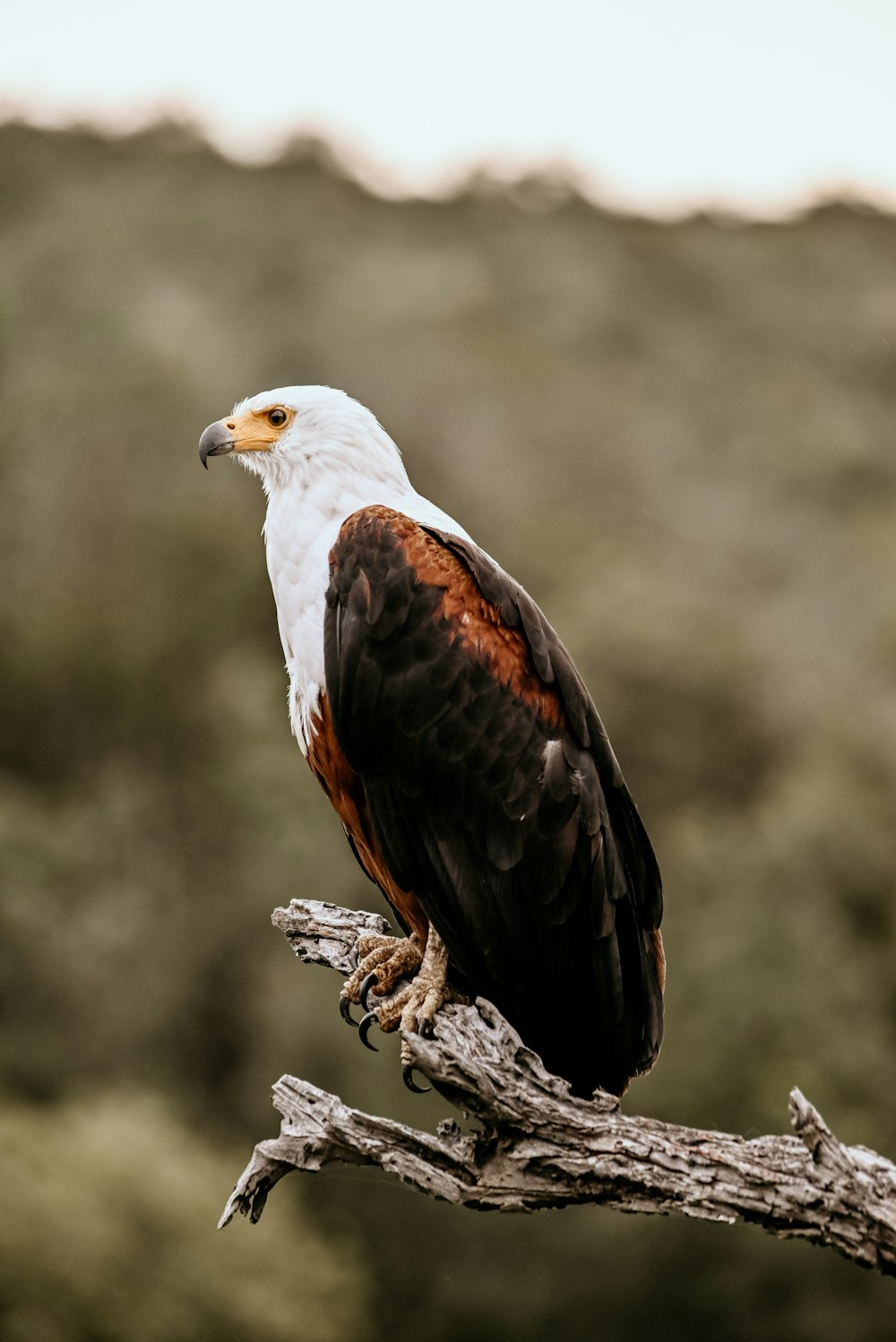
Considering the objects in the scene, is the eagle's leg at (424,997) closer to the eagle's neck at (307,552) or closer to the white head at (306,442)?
the eagle's neck at (307,552)

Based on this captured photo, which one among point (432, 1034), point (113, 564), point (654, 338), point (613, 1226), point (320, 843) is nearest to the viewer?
point (432, 1034)

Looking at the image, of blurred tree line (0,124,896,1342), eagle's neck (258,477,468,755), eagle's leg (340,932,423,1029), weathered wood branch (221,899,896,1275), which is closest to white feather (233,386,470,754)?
eagle's neck (258,477,468,755)

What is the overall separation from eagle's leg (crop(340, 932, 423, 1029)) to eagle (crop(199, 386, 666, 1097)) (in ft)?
0.35

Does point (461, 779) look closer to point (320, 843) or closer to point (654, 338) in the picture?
point (320, 843)

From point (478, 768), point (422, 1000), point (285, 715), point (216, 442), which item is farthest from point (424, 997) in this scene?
point (285, 715)

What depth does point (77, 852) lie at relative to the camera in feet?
44.0

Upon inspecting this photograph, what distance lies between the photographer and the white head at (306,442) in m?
4.54

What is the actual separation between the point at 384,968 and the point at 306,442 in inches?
68.8

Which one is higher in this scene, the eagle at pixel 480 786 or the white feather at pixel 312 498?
the white feather at pixel 312 498

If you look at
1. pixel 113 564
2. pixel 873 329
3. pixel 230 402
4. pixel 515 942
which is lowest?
pixel 515 942

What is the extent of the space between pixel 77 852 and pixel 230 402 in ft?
16.3

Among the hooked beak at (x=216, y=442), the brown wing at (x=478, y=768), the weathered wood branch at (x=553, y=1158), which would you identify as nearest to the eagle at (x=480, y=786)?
the brown wing at (x=478, y=768)

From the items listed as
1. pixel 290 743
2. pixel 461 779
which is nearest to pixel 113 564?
pixel 290 743

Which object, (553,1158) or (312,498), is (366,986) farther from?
(312,498)
